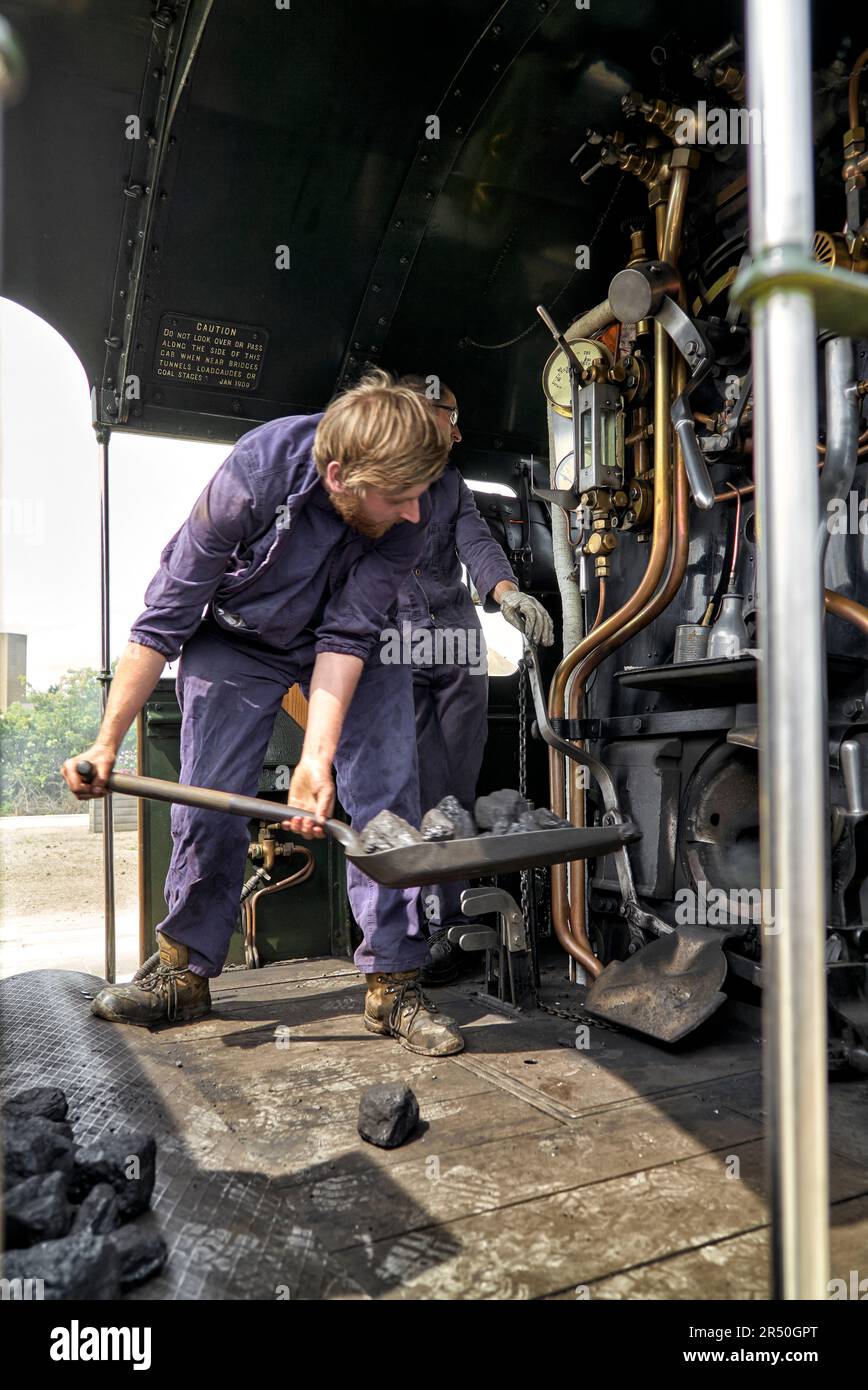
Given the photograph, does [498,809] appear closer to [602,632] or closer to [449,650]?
[602,632]

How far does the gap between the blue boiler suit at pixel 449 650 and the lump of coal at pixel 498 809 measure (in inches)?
48.6

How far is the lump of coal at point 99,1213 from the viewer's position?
1289 millimetres

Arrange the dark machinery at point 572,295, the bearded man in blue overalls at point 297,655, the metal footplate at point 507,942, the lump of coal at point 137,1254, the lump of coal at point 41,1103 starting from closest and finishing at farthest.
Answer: the lump of coal at point 137,1254 < the lump of coal at point 41,1103 < the bearded man in blue overalls at point 297,655 < the dark machinery at point 572,295 < the metal footplate at point 507,942

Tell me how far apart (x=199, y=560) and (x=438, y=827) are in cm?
86


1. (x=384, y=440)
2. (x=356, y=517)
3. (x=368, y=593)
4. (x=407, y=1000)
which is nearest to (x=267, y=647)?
(x=368, y=593)

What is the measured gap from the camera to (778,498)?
0.78 m

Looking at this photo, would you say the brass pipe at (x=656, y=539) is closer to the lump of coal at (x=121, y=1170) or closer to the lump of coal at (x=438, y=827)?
the lump of coal at (x=438, y=827)

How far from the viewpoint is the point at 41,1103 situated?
161cm

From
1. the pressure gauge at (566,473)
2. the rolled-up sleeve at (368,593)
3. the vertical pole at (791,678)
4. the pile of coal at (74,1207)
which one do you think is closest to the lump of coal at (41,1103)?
the pile of coal at (74,1207)

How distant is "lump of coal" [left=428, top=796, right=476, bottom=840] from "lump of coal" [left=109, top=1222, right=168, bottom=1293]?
30.8 inches

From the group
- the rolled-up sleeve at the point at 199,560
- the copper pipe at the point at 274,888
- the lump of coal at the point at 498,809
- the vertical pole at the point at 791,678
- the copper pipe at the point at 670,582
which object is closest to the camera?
the vertical pole at the point at 791,678

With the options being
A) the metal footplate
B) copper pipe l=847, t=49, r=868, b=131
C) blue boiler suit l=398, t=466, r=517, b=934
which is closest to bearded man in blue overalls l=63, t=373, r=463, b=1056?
the metal footplate
